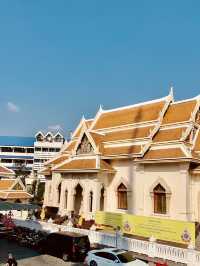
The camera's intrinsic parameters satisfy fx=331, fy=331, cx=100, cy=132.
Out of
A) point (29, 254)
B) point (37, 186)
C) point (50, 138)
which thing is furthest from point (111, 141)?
point (50, 138)

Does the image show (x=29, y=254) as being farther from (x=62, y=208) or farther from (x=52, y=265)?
(x=62, y=208)

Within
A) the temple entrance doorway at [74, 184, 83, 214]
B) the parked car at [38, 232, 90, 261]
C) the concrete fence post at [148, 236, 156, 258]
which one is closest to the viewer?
the parked car at [38, 232, 90, 261]

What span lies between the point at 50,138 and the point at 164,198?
242 ft

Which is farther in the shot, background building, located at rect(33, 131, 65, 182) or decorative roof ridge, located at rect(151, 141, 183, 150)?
background building, located at rect(33, 131, 65, 182)

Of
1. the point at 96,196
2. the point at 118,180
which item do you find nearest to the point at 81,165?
the point at 96,196

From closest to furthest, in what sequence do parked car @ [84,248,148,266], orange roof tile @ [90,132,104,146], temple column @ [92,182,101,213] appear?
parked car @ [84,248,148,266], temple column @ [92,182,101,213], orange roof tile @ [90,132,104,146]

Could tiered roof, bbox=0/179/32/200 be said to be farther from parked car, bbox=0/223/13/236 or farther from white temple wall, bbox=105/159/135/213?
white temple wall, bbox=105/159/135/213

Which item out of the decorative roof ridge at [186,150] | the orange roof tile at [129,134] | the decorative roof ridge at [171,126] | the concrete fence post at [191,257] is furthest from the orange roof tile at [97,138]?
the concrete fence post at [191,257]

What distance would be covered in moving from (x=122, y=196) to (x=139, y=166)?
3.50 metres

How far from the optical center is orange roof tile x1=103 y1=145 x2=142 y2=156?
2828 centimetres

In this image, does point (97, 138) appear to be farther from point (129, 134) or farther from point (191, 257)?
point (191, 257)

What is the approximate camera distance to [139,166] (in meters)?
27.7

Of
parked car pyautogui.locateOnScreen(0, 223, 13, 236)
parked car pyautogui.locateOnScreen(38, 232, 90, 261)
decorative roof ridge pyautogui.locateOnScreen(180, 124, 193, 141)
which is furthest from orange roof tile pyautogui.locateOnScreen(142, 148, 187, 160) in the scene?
parked car pyautogui.locateOnScreen(0, 223, 13, 236)

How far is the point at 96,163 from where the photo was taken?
28828 mm
